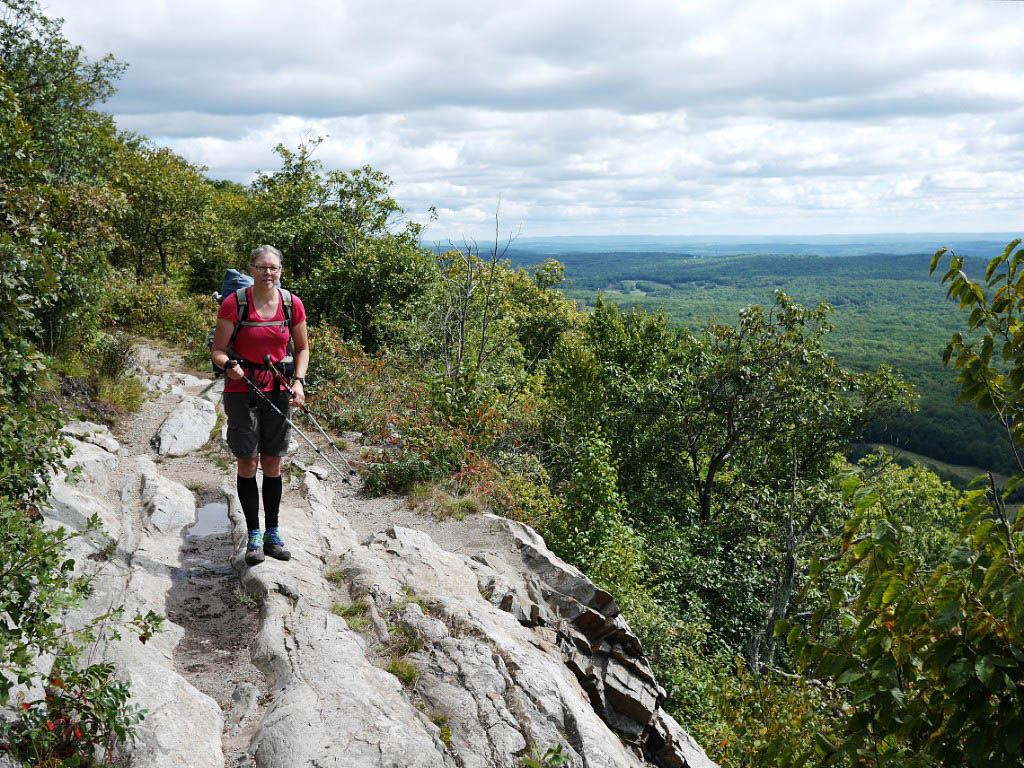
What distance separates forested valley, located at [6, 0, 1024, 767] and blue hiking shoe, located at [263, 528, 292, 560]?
1397 millimetres

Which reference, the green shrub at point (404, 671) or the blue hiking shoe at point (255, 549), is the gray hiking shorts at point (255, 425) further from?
the green shrub at point (404, 671)

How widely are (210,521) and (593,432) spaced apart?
768 centimetres

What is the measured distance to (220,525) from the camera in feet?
24.0

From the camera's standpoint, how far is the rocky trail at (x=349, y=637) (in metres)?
4.19

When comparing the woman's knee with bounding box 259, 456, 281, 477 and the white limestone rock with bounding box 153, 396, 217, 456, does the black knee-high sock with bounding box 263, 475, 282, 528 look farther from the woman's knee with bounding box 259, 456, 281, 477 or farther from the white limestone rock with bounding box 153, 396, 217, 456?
the white limestone rock with bounding box 153, 396, 217, 456

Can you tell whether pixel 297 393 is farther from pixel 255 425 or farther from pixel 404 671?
pixel 404 671

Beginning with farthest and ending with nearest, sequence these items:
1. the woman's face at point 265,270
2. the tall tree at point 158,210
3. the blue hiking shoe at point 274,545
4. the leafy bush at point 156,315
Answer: the tall tree at point 158,210 < the leafy bush at point 156,315 < the blue hiking shoe at point 274,545 < the woman's face at point 265,270

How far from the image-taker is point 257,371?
5574mm

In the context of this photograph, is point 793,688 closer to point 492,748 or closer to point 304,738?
point 492,748

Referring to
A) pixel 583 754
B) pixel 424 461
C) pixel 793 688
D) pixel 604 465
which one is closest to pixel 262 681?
pixel 583 754

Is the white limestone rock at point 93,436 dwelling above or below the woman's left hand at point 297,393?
below

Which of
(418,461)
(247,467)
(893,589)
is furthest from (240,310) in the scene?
(893,589)

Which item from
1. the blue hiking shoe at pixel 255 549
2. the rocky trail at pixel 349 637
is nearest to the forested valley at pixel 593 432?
the rocky trail at pixel 349 637

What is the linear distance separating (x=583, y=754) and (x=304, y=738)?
6.76 feet
